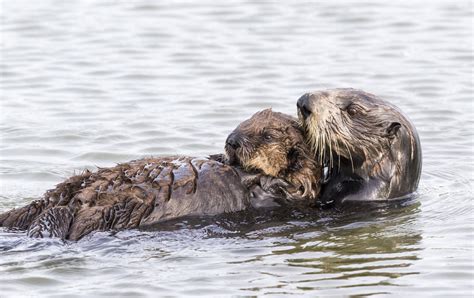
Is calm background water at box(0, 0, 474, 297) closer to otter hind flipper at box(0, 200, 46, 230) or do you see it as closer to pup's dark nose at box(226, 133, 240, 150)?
otter hind flipper at box(0, 200, 46, 230)

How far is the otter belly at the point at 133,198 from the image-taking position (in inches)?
280

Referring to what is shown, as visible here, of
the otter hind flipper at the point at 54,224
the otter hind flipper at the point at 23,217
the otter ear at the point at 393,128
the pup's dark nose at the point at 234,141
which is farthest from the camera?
the otter ear at the point at 393,128

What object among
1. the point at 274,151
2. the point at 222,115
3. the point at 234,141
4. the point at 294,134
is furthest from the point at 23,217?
the point at 222,115

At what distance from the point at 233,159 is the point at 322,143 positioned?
0.65 metres

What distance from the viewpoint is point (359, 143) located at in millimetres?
7930

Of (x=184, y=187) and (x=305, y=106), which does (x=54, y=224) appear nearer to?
(x=184, y=187)

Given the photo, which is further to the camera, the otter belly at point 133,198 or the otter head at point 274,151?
the otter head at point 274,151

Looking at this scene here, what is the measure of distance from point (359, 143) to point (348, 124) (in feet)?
0.53

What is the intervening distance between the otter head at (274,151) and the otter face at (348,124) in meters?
0.12

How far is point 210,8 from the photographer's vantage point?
15.0 m

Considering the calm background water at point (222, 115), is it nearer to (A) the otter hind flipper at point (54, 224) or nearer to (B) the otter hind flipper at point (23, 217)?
(A) the otter hind flipper at point (54, 224)

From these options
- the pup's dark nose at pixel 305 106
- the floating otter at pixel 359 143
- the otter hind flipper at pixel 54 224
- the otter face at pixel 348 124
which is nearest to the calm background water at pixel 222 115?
the otter hind flipper at pixel 54 224

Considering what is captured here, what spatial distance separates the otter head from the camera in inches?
301

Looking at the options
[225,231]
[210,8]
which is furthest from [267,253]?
[210,8]
